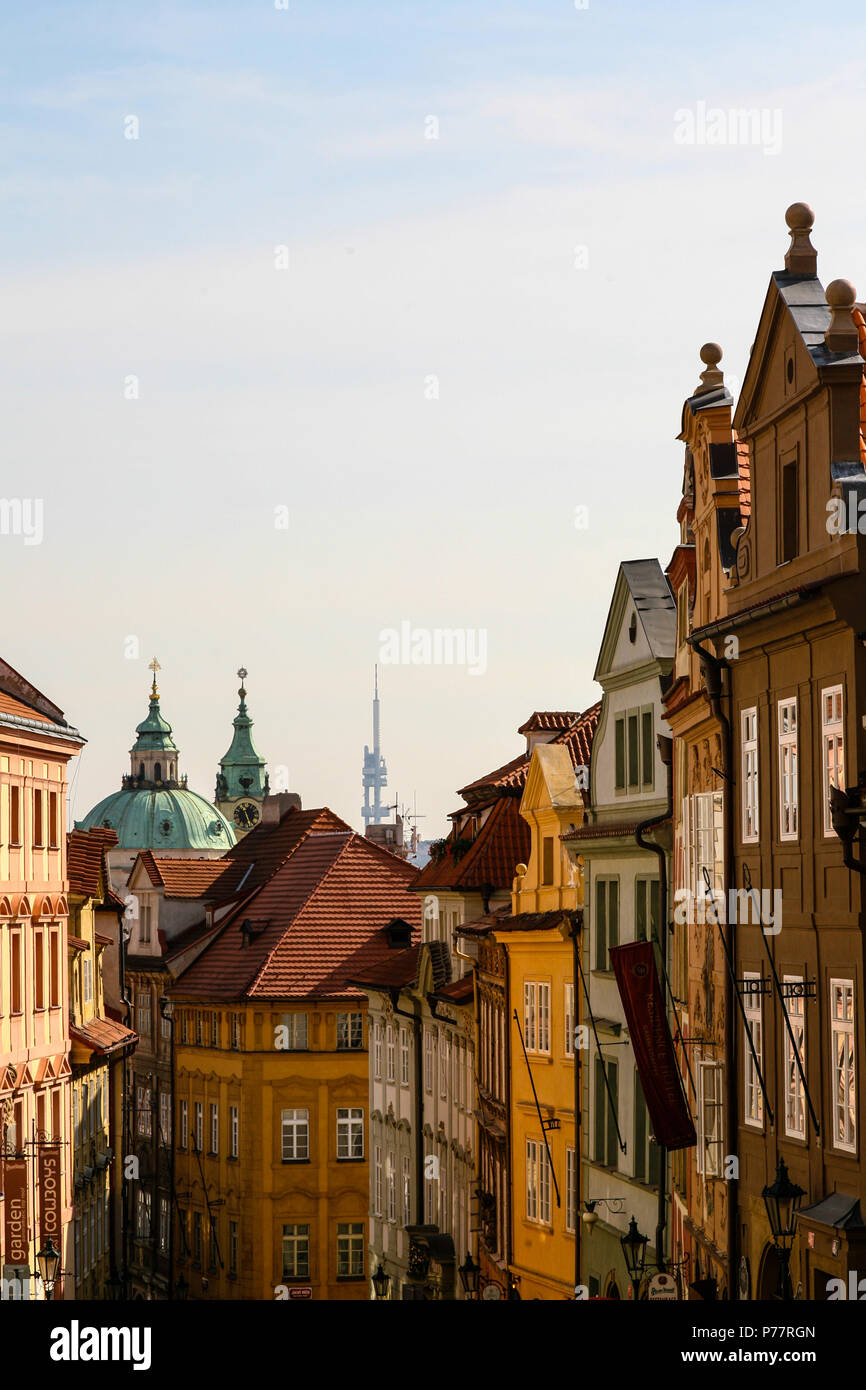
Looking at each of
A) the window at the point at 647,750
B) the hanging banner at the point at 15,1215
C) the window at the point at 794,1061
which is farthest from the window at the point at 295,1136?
the window at the point at 794,1061

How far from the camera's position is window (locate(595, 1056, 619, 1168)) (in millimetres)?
41000

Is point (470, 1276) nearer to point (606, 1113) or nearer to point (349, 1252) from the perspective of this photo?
point (606, 1113)

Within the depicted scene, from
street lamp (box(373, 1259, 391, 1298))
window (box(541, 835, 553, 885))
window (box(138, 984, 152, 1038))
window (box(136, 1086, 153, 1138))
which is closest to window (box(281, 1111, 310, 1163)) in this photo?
street lamp (box(373, 1259, 391, 1298))

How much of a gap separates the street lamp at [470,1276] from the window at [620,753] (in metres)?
12.9

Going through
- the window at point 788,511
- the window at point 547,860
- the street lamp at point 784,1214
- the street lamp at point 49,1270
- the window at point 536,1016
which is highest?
the window at point 788,511

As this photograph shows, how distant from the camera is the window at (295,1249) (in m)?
71.8

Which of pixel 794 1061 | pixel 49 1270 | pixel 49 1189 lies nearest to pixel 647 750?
pixel 794 1061

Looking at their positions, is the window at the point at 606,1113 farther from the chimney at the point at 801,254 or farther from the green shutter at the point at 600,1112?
the chimney at the point at 801,254

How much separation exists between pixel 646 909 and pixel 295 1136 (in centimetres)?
3554

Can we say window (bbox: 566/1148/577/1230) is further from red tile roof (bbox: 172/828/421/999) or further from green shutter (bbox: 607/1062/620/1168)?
red tile roof (bbox: 172/828/421/999)

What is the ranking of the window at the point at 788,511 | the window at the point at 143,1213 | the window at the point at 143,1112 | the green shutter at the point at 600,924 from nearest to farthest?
the window at the point at 788,511
the green shutter at the point at 600,924
the window at the point at 143,1213
the window at the point at 143,1112

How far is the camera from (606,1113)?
137 feet
